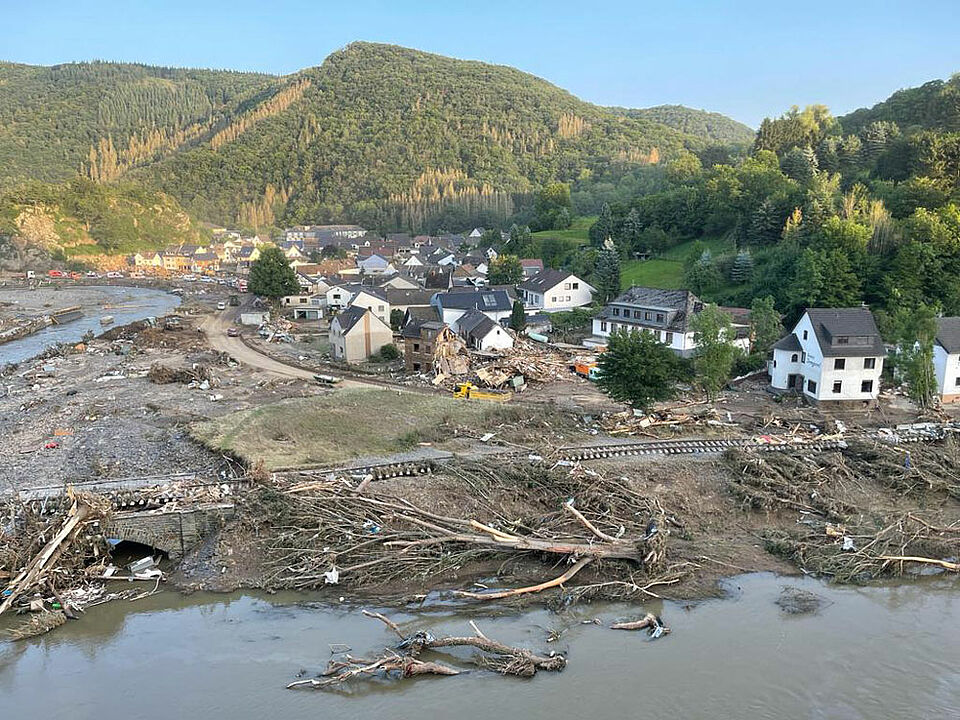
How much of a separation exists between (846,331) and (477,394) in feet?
47.0

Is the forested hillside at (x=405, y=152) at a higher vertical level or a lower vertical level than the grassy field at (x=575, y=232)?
higher

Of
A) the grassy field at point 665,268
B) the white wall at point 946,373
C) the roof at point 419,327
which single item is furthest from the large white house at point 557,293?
the white wall at point 946,373

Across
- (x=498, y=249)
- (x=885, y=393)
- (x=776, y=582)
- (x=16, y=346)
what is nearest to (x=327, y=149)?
(x=498, y=249)

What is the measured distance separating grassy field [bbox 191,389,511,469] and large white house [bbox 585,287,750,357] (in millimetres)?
11373

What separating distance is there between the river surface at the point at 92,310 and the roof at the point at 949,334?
45.1 meters

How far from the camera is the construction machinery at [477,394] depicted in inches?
1112

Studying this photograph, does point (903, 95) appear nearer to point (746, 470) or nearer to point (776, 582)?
point (746, 470)

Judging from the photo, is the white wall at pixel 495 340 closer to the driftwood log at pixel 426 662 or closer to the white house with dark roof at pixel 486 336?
the white house with dark roof at pixel 486 336

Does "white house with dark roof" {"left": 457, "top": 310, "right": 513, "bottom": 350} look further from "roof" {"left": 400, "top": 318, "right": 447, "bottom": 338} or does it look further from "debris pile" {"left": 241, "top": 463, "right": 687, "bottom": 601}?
"debris pile" {"left": 241, "top": 463, "right": 687, "bottom": 601}

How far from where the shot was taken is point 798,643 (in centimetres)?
1346

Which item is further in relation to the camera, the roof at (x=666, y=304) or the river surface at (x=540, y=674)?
the roof at (x=666, y=304)

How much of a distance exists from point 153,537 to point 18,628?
325 centimetres

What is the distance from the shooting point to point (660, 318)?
36125mm

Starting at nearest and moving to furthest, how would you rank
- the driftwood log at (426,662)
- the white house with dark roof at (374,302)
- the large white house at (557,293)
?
the driftwood log at (426,662), the white house with dark roof at (374,302), the large white house at (557,293)
